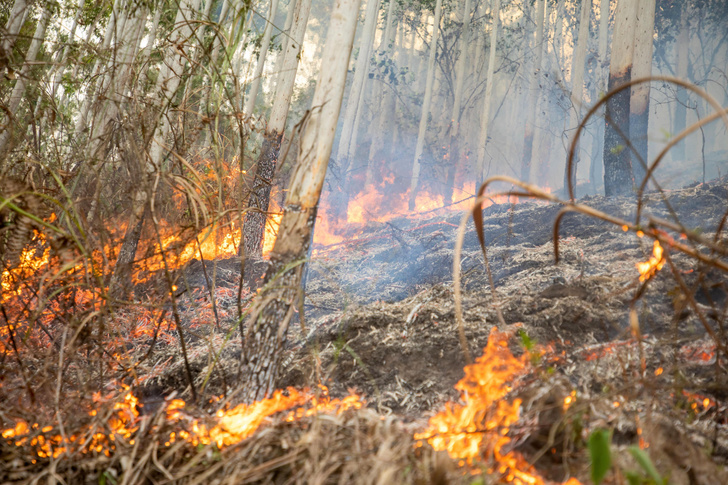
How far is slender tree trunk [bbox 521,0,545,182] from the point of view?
16.5 meters

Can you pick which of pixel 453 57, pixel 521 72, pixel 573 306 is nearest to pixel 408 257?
pixel 573 306

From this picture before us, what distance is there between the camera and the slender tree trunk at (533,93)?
16520 mm

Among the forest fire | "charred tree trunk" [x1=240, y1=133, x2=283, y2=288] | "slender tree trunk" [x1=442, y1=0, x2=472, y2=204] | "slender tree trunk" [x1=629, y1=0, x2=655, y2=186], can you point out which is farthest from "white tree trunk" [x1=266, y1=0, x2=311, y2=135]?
"slender tree trunk" [x1=442, y1=0, x2=472, y2=204]

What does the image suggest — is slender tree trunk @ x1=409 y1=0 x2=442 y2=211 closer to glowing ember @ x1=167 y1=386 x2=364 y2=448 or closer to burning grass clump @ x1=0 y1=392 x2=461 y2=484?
glowing ember @ x1=167 y1=386 x2=364 y2=448

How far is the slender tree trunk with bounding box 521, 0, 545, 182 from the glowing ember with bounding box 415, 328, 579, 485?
15.2 metres

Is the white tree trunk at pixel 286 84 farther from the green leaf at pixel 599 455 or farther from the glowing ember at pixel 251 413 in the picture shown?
the green leaf at pixel 599 455

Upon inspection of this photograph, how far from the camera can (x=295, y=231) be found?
227 cm

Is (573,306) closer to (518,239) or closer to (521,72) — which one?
(518,239)

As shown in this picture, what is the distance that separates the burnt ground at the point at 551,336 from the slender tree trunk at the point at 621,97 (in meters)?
0.69

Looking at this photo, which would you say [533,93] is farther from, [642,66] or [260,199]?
[260,199]

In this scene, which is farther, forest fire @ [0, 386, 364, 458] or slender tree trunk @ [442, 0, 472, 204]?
slender tree trunk @ [442, 0, 472, 204]

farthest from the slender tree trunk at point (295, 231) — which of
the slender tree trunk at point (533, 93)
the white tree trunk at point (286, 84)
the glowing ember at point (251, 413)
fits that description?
the slender tree trunk at point (533, 93)

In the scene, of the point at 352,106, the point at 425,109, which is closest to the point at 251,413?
the point at 352,106

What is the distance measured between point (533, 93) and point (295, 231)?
23168 millimetres
